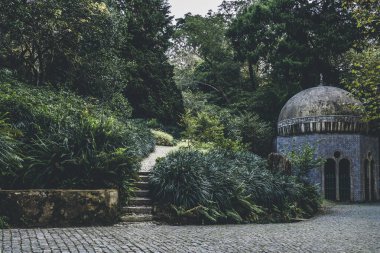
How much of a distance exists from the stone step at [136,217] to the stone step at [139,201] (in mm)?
567

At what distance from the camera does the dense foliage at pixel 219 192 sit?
29.9ft

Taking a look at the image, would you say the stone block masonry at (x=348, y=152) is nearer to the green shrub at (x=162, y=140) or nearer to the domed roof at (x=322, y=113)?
the domed roof at (x=322, y=113)

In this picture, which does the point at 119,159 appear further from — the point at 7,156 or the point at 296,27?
the point at 296,27

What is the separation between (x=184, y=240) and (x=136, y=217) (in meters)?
2.62

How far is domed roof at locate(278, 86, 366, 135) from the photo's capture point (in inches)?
786

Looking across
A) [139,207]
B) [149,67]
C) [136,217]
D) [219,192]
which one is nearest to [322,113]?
[219,192]

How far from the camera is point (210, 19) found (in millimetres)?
36531

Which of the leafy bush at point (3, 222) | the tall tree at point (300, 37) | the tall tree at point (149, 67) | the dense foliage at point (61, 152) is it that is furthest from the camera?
the tall tree at point (149, 67)

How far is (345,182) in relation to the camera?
1994cm

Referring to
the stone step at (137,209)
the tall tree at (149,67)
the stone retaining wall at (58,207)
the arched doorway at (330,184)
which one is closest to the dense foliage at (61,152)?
the stone step at (137,209)

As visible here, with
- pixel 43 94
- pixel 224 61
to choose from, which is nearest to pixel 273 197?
pixel 43 94

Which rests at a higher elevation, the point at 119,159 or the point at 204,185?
the point at 119,159

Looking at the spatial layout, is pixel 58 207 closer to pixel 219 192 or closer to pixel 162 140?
pixel 219 192

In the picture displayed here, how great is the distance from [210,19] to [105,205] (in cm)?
3158
